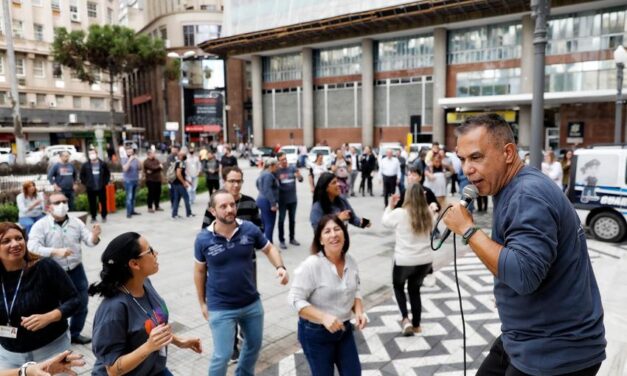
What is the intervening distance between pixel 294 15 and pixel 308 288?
152 feet

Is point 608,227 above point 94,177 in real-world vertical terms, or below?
below

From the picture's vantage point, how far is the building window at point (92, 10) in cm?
5366

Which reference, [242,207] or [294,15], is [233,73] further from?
[242,207]

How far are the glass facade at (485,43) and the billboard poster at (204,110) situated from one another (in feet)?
84.2

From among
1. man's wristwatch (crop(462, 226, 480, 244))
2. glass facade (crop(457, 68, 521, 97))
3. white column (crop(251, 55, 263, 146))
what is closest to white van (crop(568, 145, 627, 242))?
man's wristwatch (crop(462, 226, 480, 244))

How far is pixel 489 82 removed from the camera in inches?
1476

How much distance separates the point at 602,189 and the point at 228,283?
886cm

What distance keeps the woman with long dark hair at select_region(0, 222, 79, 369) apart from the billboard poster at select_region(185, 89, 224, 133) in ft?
166

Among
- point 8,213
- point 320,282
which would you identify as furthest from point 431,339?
point 8,213

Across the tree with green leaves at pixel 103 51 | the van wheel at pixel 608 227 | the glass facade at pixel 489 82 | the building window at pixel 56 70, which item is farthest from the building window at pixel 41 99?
the van wheel at pixel 608 227

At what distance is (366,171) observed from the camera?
17.5 metres

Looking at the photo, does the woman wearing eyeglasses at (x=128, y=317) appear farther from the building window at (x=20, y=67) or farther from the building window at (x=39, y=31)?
the building window at (x=39, y=31)

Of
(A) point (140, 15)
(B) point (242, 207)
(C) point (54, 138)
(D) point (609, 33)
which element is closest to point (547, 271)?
(B) point (242, 207)

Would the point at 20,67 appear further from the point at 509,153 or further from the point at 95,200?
the point at 509,153
